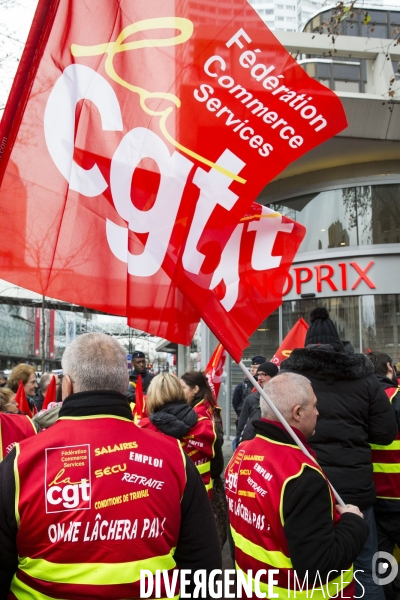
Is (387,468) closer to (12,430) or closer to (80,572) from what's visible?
(12,430)

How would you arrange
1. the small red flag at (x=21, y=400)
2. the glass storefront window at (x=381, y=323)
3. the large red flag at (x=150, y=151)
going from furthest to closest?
1. the glass storefront window at (x=381, y=323)
2. the small red flag at (x=21, y=400)
3. the large red flag at (x=150, y=151)

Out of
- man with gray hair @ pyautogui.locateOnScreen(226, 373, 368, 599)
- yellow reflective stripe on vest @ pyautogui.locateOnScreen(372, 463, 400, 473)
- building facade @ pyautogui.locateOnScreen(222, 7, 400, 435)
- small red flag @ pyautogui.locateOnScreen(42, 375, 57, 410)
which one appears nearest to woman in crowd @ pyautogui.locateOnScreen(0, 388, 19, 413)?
small red flag @ pyautogui.locateOnScreen(42, 375, 57, 410)

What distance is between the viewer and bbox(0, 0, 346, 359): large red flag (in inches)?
104

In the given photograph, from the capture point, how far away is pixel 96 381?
2133mm

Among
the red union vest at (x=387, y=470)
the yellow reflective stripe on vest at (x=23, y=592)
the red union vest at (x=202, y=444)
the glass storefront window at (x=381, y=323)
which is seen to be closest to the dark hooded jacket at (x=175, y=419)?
the red union vest at (x=202, y=444)

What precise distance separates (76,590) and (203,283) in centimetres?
141

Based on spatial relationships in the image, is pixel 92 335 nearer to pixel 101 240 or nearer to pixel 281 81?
pixel 101 240

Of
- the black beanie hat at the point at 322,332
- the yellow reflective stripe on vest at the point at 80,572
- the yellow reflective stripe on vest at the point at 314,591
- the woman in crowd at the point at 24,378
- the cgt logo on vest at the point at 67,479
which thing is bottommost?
the yellow reflective stripe on vest at the point at 314,591

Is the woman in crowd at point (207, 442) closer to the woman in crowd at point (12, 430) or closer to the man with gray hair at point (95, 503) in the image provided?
the woman in crowd at point (12, 430)

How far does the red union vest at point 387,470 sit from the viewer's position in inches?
166

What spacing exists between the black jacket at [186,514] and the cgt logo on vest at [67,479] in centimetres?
11

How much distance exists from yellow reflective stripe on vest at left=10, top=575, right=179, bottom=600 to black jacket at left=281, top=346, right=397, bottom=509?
2.14 meters

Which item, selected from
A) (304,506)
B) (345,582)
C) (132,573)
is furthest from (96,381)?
(345,582)

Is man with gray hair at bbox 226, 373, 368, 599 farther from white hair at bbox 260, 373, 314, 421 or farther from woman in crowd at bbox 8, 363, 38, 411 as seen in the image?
woman in crowd at bbox 8, 363, 38, 411
